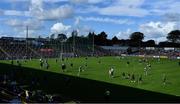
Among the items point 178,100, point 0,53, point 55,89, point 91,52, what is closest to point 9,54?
point 0,53

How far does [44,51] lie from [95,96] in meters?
96.9

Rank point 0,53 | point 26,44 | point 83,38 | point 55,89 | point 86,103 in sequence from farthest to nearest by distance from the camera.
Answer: point 83,38, point 26,44, point 0,53, point 55,89, point 86,103

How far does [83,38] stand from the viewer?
18612 cm

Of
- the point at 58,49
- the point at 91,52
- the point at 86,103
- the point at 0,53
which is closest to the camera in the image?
the point at 86,103

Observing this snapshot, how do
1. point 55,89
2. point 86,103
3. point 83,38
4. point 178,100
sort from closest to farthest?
1. point 86,103
2. point 178,100
3. point 55,89
4. point 83,38

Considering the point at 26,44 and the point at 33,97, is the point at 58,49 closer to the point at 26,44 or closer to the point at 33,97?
the point at 26,44

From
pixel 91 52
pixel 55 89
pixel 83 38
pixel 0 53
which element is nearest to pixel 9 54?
pixel 0 53

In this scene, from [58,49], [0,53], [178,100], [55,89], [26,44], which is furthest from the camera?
[58,49]

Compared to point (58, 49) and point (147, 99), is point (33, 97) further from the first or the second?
point (58, 49)

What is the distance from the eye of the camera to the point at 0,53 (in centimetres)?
12075

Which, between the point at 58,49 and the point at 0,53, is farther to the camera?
the point at 58,49

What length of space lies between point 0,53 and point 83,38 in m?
69.2

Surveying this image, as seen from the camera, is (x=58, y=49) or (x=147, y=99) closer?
Answer: (x=147, y=99)

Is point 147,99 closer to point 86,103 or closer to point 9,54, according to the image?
point 86,103
